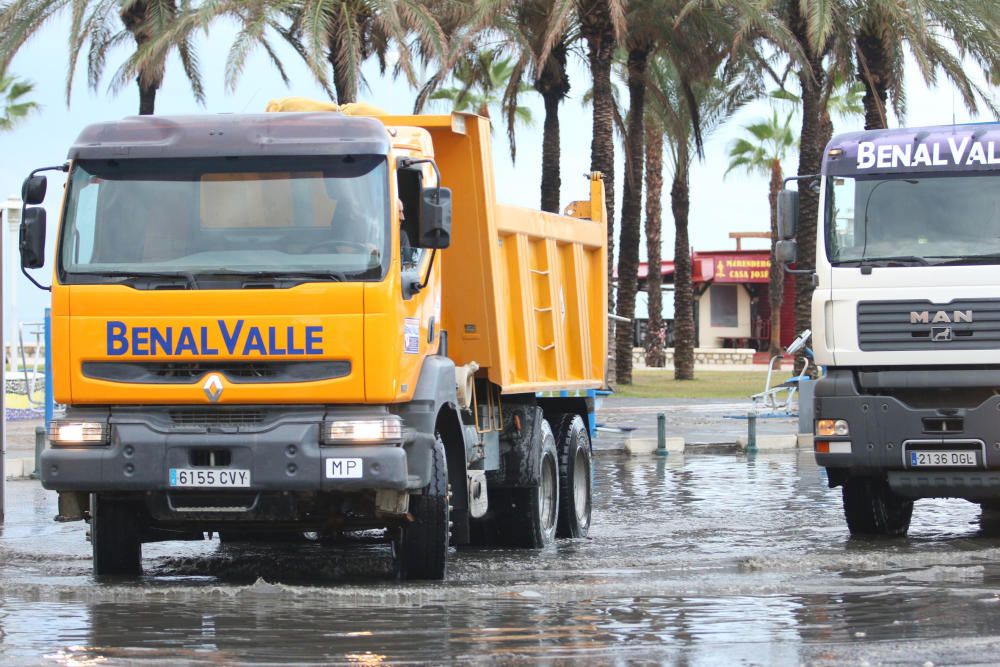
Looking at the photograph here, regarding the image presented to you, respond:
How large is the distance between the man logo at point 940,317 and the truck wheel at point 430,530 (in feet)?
14.5

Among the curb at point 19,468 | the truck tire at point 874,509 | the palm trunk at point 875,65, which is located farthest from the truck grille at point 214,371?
the palm trunk at point 875,65

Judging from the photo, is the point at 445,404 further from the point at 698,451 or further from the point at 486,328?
the point at 698,451

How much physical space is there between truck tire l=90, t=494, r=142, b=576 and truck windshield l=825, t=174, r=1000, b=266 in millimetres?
5897

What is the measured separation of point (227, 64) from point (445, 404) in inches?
784

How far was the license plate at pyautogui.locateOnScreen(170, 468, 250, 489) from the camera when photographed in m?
9.76

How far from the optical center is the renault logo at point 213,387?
383 inches

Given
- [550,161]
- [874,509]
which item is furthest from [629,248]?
[874,509]

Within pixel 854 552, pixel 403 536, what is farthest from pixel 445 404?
pixel 854 552

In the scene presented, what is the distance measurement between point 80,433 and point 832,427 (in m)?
6.05

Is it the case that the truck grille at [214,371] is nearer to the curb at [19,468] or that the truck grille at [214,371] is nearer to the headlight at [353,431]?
the headlight at [353,431]

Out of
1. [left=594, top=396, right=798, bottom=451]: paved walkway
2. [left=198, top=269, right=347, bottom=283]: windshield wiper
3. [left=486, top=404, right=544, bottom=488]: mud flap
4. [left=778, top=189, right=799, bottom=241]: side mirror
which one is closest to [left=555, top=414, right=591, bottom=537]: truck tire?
[left=486, top=404, right=544, bottom=488]: mud flap

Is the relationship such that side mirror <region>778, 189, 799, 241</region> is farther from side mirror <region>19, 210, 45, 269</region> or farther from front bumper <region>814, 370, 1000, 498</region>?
side mirror <region>19, 210, 45, 269</region>

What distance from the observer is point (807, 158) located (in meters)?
37.0

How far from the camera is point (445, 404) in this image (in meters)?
10.8
